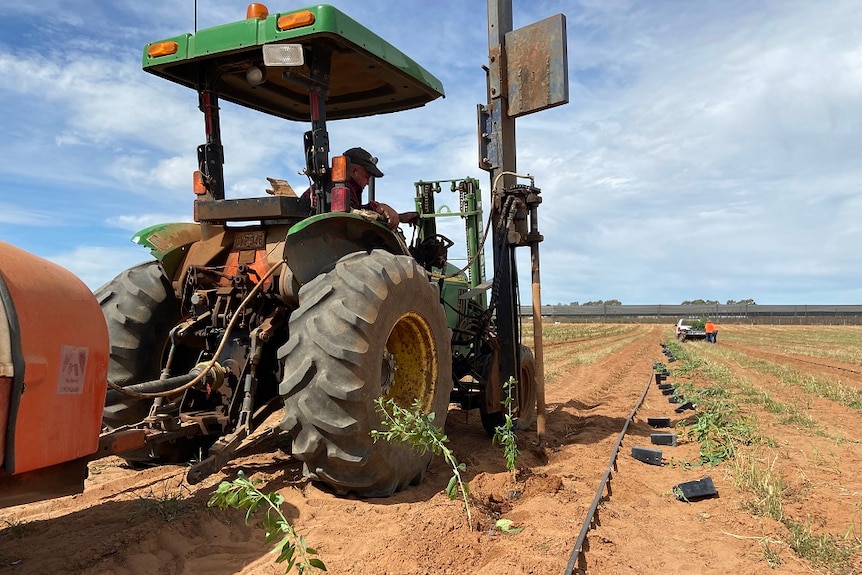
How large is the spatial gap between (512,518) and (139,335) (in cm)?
294

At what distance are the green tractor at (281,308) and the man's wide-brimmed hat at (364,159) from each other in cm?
58

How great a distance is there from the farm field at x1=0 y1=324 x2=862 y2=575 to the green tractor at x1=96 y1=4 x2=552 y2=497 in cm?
30

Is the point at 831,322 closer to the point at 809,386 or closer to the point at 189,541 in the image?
the point at 809,386

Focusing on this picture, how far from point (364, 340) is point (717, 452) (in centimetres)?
353

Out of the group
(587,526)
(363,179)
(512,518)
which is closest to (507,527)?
(512,518)

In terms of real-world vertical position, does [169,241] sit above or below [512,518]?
above

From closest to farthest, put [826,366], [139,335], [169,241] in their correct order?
[139,335] < [169,241] < [826,366]

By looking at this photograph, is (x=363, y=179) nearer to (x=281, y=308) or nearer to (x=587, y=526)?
(x=281, y=308)

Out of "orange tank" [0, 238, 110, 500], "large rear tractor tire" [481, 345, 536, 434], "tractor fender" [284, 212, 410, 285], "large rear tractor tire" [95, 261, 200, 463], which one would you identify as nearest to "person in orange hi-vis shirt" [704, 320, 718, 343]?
"large rear tractor tire" [481, 345, 536, 434]

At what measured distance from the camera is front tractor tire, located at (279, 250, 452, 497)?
11.7ft

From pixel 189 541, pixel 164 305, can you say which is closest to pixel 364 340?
pixel 189 541

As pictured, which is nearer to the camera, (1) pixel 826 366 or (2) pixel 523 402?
(2) pixel 523 402

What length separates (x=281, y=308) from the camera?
4492 millimetres

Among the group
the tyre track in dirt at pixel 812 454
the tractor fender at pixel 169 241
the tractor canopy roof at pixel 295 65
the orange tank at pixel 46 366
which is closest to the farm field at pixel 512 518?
the tyre track in dirt at pixel 812 454
